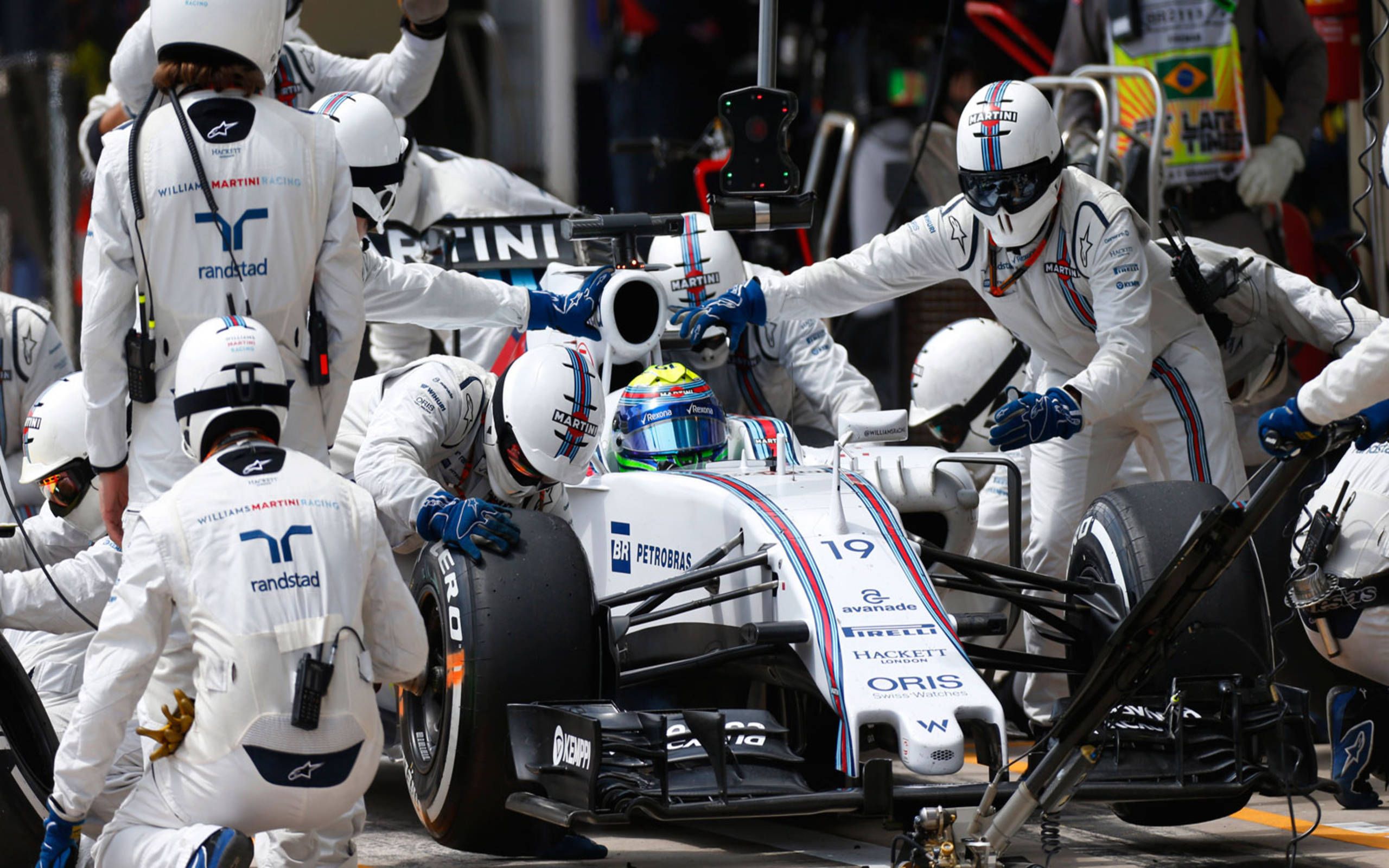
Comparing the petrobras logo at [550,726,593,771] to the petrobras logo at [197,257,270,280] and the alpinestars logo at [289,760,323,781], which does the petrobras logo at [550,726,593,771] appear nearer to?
→ the alpinestars logo at [289,760,323,781]

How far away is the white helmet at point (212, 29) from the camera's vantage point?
16.5 feet

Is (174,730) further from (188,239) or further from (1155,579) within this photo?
(1155,579)

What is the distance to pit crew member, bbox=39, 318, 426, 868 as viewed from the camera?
13.2 ft

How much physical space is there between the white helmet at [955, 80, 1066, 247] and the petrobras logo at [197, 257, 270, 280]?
2.61 metres

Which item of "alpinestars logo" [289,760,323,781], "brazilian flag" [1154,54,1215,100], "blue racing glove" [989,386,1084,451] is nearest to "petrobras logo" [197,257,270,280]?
"alpinestars logo" [289,760,323,781]

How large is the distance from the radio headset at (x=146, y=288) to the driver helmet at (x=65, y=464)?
3.33 ft

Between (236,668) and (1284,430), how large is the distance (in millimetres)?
2319

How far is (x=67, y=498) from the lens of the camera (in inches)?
238

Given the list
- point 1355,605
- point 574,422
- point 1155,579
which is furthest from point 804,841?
point 1355,605

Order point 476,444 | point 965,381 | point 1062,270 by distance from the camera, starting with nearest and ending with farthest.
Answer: point 476,444, point 1062,270, point 965,381

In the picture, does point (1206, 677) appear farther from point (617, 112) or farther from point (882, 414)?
point (617, 112)

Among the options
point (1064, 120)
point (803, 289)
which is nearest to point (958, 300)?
point (1064, 120)

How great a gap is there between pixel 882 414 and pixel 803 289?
101cm

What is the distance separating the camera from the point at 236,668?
4.04 m
